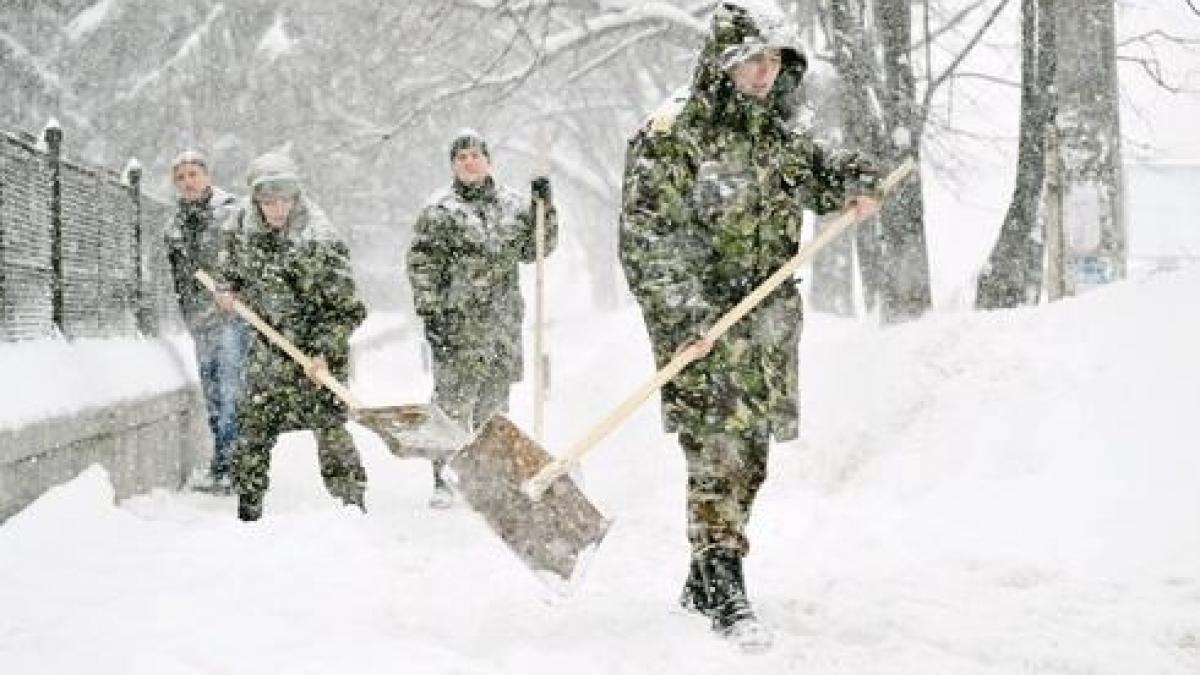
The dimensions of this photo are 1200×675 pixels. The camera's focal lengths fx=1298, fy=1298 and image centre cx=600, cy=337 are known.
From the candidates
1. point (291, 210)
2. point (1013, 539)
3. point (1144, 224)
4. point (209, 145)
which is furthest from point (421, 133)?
point (1144, 224)

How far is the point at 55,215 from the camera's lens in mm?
7105

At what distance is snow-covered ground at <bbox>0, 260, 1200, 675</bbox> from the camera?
3973 mm

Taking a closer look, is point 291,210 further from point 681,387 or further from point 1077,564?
point 1077,564

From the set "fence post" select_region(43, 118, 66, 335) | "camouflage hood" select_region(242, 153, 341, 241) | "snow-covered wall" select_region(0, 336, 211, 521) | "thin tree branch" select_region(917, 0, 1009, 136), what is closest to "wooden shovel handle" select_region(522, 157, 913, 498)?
"snow-covered wall" select_region(0, 336, 211, 521)

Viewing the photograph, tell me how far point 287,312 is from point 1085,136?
6323mm

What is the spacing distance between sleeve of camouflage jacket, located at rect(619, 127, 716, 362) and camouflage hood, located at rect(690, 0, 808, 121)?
0.21 m

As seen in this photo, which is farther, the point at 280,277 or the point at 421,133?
the point at 421,133

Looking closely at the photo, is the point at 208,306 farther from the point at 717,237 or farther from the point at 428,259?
the point at 717,237

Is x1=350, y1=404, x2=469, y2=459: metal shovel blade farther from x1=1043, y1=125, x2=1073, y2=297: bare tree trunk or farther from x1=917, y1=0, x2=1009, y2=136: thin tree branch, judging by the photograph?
x1=917, y1=0, x2=1009, y2=136: thin tree branch

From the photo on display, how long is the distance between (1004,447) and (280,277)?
3.74 m

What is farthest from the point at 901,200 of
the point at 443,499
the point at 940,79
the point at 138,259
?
the point at 138,259

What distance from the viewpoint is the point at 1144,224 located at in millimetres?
52594

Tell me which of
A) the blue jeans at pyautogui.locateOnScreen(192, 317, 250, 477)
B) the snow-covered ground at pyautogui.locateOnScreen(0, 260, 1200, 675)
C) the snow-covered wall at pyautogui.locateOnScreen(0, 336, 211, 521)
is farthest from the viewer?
the blue jeans at pyautogui.locateOnScreen(192, 317, 250, 477)

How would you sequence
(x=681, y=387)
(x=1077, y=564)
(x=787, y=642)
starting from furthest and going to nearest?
1. (x=1077, y=564)
2. (x=681, y=387)
3. (x=787, y=642)
